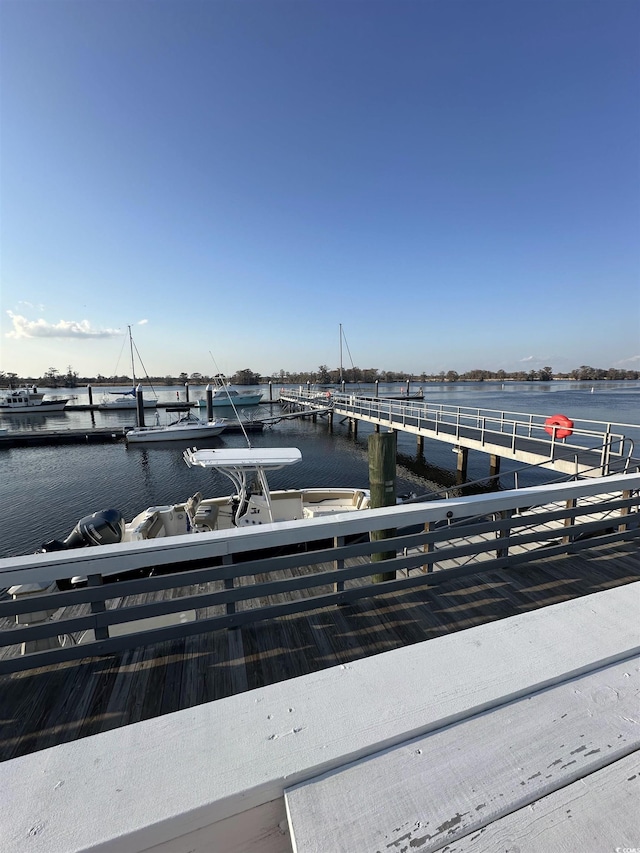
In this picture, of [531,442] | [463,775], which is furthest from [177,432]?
[463,775]

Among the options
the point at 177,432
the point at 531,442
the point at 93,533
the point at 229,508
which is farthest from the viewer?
the point at 177,432

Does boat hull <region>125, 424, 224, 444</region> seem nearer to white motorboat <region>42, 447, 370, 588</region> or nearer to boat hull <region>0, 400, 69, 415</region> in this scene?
white motorboat <region>42, 447, 370, 588</region>

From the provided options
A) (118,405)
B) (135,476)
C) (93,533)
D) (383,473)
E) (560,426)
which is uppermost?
(383,473)

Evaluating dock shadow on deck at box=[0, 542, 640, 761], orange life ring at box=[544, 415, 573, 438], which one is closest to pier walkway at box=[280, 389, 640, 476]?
orange life ring at box=[544, 415, 573, 438]

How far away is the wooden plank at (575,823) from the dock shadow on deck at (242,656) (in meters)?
1.39

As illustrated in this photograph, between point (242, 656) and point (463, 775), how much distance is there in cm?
158

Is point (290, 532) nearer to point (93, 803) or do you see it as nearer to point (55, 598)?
point (55, 598)

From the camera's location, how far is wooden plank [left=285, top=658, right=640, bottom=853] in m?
1.13

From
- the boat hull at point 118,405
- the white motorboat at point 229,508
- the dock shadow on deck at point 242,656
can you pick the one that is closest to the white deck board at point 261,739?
the dock shadow on deck at point 242,656

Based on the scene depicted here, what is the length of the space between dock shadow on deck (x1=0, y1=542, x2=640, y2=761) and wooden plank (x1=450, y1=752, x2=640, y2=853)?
4.55 ft

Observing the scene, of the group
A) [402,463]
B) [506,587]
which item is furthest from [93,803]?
[402,463]

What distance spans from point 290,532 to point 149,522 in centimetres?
Result: 725

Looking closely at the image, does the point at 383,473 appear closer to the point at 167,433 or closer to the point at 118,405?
the point at 167,433

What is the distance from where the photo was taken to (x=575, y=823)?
117 centimetres
